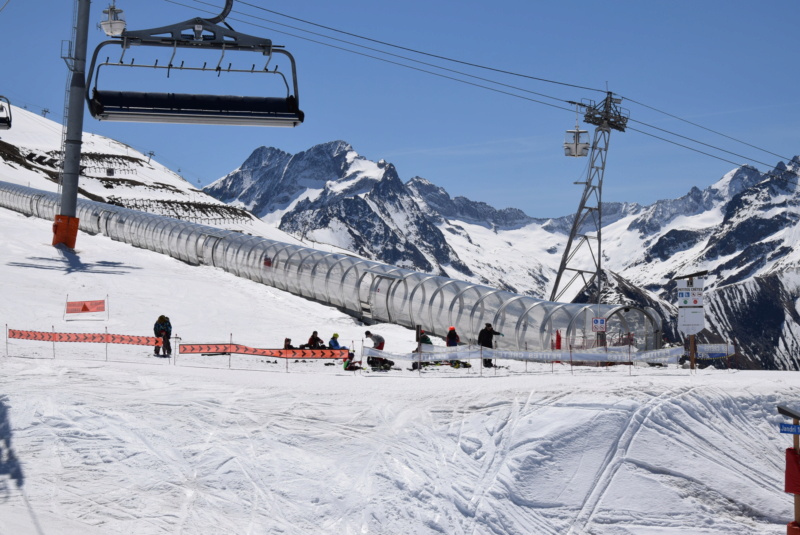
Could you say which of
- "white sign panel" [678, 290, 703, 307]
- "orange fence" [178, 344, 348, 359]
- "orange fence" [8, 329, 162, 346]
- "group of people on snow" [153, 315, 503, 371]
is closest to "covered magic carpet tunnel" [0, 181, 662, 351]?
"white sign panel" [678, 290, 703, 307]

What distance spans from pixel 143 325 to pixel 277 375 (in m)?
11.9

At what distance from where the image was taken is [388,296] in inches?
1587

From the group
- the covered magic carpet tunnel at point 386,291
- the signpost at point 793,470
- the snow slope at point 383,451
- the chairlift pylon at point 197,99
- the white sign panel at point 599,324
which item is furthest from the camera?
the covered magic carpet tunnel at point 386,291

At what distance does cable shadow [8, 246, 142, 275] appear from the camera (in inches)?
1624

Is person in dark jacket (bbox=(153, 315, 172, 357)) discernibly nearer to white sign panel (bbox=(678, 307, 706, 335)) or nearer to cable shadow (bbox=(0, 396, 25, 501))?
cable shadow (bbox=(0, 396, 25, 501))

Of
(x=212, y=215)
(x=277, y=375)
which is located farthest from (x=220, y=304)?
(x=212, y=215)

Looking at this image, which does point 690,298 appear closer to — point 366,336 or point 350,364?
point 366,336

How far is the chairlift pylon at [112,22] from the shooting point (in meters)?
28.7

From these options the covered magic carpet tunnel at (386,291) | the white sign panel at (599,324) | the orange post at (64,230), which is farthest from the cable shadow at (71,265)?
the white sign panel at (599,324)

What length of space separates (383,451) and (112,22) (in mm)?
18638

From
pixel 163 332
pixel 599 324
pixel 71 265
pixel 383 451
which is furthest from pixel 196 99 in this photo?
pixel 71 265

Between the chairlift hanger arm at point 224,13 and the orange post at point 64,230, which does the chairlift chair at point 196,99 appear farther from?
the orange post at point 64,230

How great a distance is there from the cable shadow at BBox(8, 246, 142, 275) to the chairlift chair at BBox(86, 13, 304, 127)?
67.1 ft

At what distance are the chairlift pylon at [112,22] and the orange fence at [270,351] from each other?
1059cm
